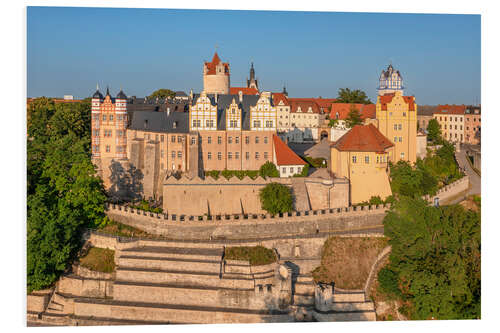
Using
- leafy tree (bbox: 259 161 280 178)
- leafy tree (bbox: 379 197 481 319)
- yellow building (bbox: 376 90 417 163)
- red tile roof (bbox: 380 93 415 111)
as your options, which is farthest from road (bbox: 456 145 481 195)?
leafy tree (bbox: 259 161 280 178)

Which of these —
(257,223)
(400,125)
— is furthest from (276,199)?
(400,125)

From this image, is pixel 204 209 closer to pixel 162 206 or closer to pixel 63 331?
pixel 162 206

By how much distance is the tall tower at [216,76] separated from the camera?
134 ft

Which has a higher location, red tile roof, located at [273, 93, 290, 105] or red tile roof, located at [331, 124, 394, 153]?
red tile roof, located at [273, 93, 290, 105]

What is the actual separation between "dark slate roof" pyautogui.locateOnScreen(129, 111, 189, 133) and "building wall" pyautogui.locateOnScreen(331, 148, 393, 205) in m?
8.83

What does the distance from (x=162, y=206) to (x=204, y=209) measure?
109 inches

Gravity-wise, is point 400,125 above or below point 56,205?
above

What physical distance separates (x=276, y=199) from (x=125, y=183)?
9678 millimetres

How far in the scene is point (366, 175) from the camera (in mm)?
26219

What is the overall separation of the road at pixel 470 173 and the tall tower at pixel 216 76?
1743cm

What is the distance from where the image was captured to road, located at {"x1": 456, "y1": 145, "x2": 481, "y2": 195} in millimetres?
26205

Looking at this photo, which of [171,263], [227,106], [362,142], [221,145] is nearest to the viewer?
[171,263]

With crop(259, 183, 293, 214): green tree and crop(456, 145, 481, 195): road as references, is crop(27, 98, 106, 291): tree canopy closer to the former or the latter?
crop(259, 183, 293, 214): green tree

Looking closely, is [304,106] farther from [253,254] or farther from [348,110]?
[253,254]
